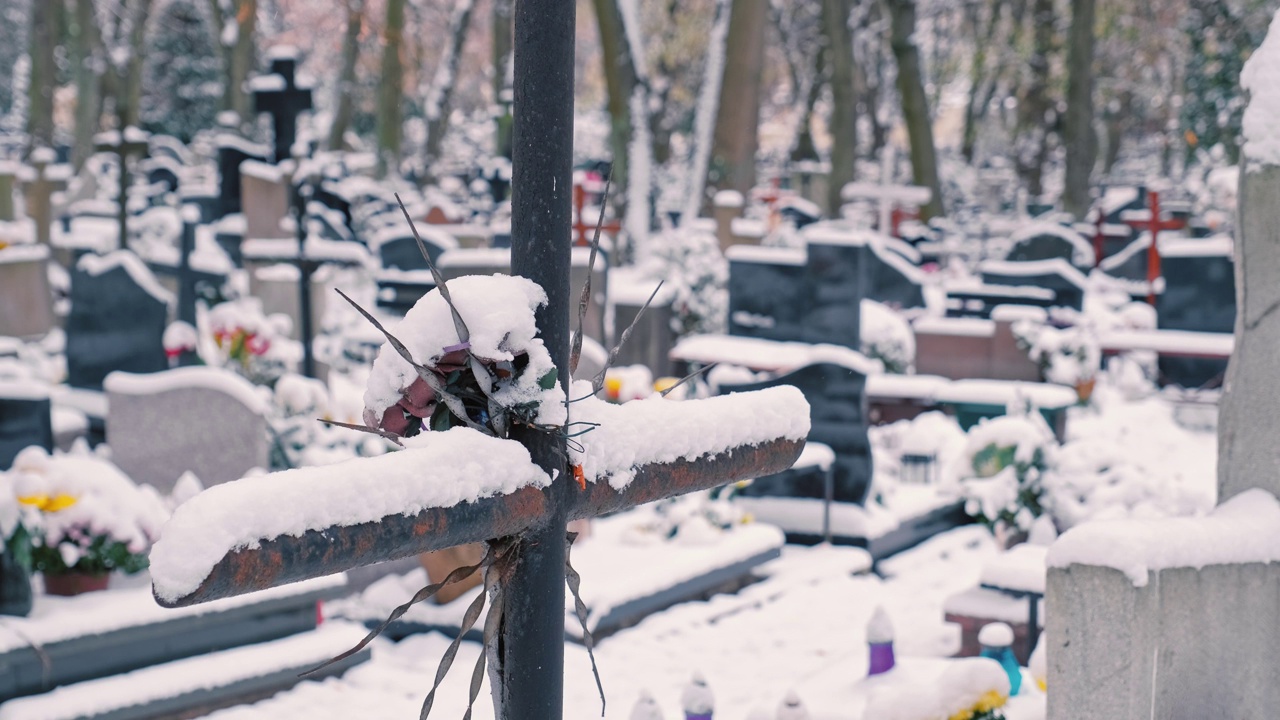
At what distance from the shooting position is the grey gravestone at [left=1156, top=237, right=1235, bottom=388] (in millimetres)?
13414

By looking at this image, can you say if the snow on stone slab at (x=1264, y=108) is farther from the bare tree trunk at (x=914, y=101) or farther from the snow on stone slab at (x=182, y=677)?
the bare tree trunk at (x=914, y=101)

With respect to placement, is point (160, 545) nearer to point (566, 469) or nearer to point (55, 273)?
point (566, 469)

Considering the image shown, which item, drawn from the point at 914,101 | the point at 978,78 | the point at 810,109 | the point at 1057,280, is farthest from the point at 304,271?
the point at 810,109

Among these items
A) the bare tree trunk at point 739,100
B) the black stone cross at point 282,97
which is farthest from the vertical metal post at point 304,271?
the bare tree trunk at point 739,100

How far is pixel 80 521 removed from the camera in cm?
561

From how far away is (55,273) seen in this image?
15.2 m

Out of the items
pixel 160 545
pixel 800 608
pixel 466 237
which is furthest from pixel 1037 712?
pixel 466 237

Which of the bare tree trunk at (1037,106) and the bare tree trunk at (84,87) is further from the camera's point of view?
the bare tree trunk at (1037,106)

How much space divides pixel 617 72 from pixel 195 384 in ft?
34.8

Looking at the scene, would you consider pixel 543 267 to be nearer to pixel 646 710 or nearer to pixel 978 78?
pixel 646 710

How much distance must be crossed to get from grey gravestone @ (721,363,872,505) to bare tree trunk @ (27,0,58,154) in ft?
45.9

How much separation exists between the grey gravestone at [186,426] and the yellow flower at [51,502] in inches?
61.4

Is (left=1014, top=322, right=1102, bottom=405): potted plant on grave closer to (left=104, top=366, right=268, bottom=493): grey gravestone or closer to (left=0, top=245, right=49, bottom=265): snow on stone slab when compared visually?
(left=104, top=366, right=268, bottom=493): grey gravestone

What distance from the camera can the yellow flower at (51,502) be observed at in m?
5.60
